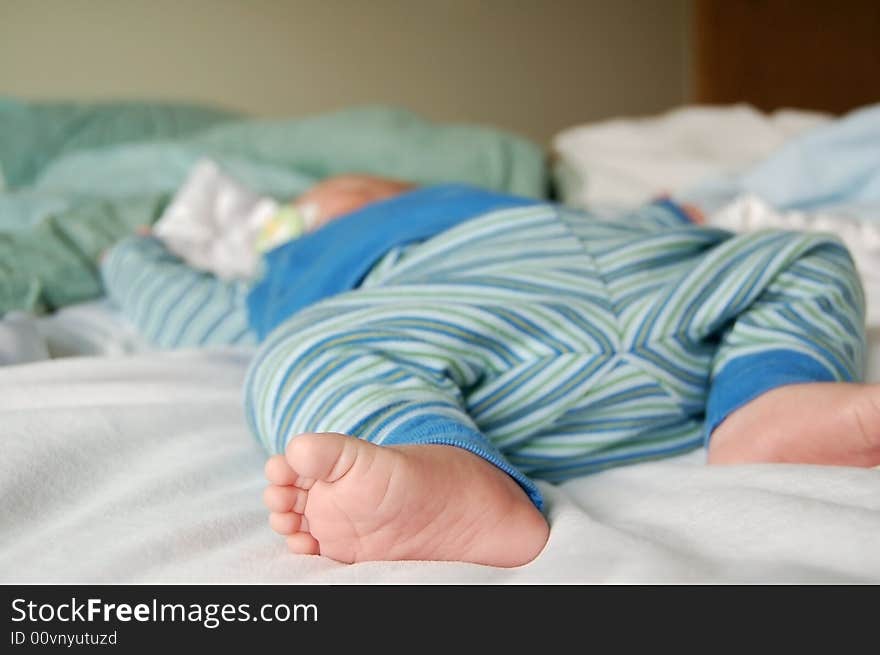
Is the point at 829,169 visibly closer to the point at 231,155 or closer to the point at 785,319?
the point at 785,319

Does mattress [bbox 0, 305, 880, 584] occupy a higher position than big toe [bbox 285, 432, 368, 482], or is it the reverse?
big toe [bbox 285, 432, 368, 482]

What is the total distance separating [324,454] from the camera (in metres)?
0.48

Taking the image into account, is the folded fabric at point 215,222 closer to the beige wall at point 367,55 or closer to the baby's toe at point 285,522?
the beige wall at point 367,55

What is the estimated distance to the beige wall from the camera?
7.19ft

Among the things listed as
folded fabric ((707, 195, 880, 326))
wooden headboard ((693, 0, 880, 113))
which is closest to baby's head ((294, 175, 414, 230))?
A: folded fabric ((707, 195, 880, 326))

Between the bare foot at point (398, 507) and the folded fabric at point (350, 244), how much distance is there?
434 millimetres

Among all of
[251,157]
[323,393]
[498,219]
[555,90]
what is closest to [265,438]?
[323,393]

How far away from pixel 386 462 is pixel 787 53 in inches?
130

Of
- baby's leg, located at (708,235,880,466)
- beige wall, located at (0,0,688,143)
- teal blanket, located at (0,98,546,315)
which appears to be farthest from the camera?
beige wall, located at (0,0,688,143)

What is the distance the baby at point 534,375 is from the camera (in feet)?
1.70
